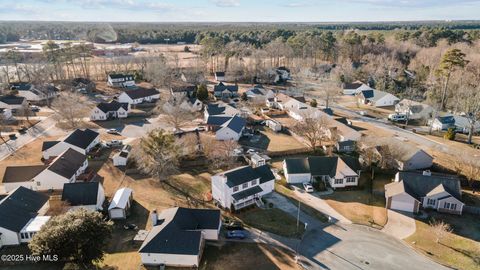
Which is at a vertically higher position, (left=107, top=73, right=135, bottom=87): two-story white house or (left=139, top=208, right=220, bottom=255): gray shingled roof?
(left=107, top=73, right=135, bottom=87): two-story white house

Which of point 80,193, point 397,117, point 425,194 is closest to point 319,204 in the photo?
point 425,194

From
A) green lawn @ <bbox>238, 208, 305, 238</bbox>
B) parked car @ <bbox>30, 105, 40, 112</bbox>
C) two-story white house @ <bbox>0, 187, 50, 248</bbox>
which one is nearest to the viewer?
two-story white house @ <bbox>0, 187, 50, 248</bbox>

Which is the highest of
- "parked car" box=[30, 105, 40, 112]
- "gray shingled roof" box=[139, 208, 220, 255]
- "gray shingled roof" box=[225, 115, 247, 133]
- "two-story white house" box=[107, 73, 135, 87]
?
"two-story white house" box=[107, 73, 135, 87]

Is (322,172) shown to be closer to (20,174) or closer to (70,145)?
(70,145)

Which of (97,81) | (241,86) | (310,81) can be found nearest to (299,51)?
(310,81)

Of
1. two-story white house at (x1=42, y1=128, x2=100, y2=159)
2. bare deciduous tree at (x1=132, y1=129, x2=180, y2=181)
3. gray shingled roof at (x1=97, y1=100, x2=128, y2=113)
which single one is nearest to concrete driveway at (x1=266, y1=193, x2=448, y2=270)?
bare deciduous tree at (x1=132, y1=129, x2=180, y2=181)

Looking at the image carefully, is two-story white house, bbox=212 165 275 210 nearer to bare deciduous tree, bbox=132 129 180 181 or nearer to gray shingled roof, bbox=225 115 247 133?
bare deciduous tree, bbox=132 129 180 181
